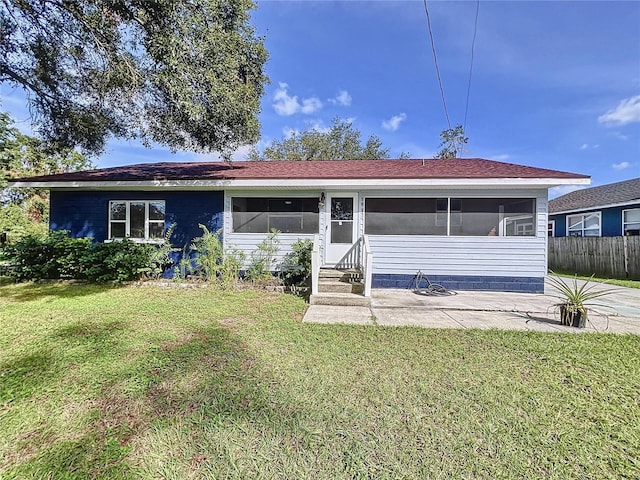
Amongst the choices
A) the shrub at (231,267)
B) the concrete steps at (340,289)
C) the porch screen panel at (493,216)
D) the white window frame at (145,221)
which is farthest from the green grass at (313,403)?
the white window frame at (145,221)

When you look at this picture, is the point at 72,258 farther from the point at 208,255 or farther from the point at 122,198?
the point at 208,255

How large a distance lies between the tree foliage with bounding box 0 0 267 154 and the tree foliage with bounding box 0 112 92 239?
1334 cm

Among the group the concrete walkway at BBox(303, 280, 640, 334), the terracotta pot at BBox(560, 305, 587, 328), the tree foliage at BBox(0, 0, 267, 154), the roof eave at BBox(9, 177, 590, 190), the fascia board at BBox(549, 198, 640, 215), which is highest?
the tree foliage at BBox(0, 0, 267, 154)

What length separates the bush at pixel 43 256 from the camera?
25.6ft

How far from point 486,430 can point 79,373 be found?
3879mm

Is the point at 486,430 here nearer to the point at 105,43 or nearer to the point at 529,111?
the point at 105,43

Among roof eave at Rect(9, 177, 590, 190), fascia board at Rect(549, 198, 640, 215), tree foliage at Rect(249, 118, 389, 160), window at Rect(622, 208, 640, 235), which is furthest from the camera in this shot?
tree foliage at Rect(249, 118, 389, 160)

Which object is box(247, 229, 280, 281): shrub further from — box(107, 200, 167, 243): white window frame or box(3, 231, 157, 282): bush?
box(107, 200, 167, 243): white window frame

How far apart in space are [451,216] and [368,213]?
224cm

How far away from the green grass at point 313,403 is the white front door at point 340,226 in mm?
3792

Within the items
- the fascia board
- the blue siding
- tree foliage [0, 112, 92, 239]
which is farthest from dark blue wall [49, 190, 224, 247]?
the fascia board

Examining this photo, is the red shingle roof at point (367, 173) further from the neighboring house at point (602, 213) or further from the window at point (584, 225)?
the window at point (584, 225)

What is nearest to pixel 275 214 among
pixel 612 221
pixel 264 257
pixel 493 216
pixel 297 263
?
pixel 264 257

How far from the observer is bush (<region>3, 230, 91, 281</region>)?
7797 millimetres
